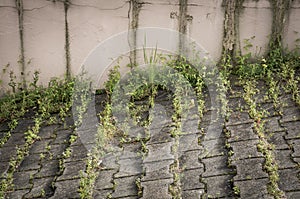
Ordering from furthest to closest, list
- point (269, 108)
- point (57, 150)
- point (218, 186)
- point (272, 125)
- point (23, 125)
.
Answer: point (23, 125), point (269, 108), point (57, 150), point (272, 125), point (218, 186)

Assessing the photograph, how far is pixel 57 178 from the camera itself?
445 centimetres

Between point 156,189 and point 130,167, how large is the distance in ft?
1.65

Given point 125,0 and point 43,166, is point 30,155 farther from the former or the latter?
point 125,0

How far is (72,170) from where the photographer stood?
455cm

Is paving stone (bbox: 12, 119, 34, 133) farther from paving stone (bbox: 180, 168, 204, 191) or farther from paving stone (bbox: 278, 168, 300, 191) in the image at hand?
paving stone (bbox: 278, 168, 300, 191)

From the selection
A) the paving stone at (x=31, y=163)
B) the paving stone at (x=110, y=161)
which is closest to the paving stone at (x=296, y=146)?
the paving stone at (x=110, y=161)

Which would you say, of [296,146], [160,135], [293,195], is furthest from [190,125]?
[293,195]

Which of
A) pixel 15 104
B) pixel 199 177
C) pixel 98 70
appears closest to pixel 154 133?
pixel 199 177

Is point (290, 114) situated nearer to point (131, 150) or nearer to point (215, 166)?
point (215, 166)

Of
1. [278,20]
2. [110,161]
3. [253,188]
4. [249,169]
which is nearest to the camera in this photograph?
[253,188]

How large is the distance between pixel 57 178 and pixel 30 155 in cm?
64

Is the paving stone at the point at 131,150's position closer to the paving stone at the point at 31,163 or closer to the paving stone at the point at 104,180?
the paving stone at the point at 104,180

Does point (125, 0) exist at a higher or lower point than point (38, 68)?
higher

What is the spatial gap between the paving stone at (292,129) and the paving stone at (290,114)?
84mm
